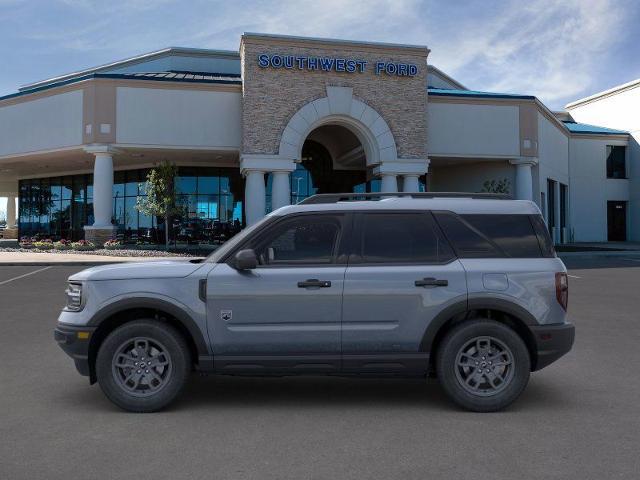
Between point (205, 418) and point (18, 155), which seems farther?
point (18, 155)

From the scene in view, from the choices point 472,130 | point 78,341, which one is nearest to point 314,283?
point 78,341

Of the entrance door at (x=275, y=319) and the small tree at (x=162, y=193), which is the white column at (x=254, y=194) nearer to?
the small tree at (x=162, y=193)

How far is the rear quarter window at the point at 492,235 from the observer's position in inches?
208

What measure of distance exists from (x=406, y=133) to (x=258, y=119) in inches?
287

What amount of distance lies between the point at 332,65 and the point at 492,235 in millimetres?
24359

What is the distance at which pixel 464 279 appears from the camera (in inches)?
203

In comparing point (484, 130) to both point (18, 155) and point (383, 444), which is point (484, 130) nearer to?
point (18, 155)

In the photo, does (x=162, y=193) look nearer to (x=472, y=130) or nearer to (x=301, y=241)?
(x=472, y=130)

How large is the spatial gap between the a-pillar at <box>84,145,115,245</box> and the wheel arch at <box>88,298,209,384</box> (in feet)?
83.3

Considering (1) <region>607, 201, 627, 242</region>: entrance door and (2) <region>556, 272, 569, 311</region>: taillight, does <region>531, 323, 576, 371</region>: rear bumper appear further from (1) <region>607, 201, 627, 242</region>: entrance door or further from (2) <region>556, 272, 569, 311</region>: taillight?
(1) <region>607, 201, 627, 242</region>: entrance door

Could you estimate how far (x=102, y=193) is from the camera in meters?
29.4

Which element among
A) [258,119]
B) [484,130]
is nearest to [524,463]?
[258,119]

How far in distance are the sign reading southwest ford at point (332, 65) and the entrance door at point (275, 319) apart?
24153 mm

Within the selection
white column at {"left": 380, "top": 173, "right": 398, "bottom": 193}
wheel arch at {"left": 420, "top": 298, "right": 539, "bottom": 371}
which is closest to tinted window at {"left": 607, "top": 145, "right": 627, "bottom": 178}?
white column at {"left": 380, "top": 173, "right": 398, "bottom": 193}
